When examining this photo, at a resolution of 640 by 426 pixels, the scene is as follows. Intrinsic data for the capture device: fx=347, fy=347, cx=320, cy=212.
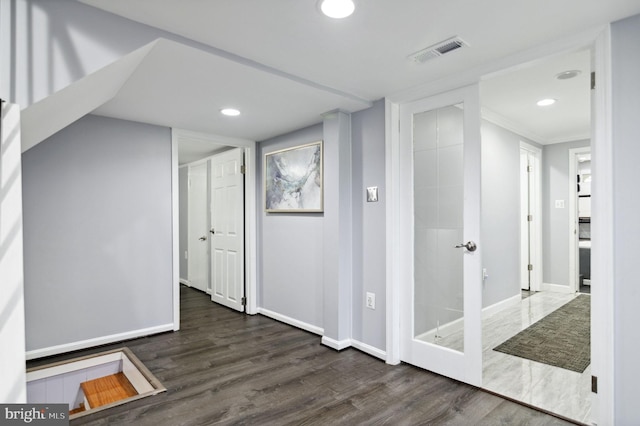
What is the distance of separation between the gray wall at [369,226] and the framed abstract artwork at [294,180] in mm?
442

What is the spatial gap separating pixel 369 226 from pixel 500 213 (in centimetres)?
218

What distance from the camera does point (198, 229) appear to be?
226 inches

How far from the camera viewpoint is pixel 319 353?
3.04 meters

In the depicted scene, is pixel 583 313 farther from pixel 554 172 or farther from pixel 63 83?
pixel 63 83

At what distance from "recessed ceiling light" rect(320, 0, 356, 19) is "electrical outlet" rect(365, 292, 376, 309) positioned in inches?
84.8

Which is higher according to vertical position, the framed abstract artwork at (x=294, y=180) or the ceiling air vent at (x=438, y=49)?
the ceiling air vent at (x=438, y=49)

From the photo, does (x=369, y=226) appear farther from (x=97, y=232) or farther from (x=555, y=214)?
(x=555, y=214)

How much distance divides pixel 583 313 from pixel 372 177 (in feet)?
10.9

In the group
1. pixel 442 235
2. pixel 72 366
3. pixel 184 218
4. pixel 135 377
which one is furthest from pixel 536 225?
pixel 72 366

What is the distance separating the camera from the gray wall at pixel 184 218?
6086mm

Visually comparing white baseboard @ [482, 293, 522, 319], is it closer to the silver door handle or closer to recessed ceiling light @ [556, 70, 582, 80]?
the silver door handle

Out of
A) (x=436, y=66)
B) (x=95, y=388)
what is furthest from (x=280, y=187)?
(x=95, y=388)

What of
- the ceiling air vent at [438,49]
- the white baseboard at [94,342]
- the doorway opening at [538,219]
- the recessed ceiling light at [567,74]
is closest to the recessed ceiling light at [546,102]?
the doorway opening at [538,219]

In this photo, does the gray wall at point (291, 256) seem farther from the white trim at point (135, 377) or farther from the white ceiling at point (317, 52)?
the white trim at point (135, 377)
